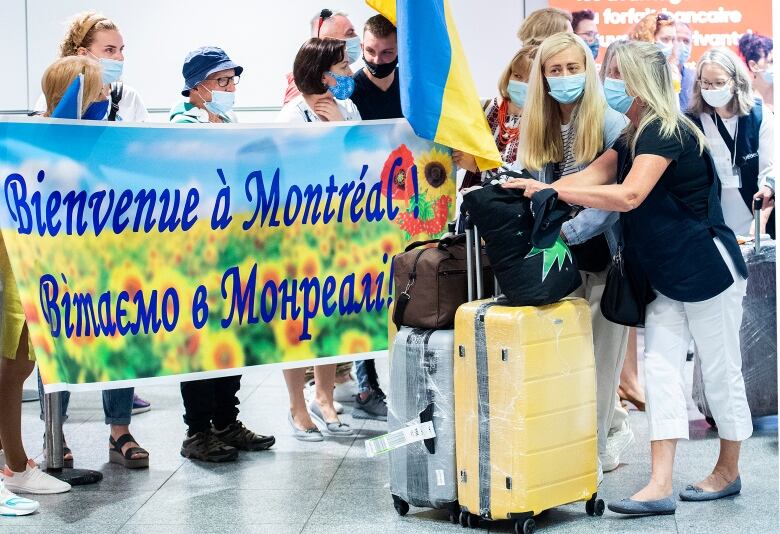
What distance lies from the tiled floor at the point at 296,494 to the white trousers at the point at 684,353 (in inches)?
11.5

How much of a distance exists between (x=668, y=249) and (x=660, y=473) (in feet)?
2.29

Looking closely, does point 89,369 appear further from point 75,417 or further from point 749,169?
point 749,169

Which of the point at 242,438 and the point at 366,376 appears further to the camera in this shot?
the point at 366,376

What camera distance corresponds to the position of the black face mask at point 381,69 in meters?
4.79

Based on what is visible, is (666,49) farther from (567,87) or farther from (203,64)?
(203,64)

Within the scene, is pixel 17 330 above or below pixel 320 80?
below

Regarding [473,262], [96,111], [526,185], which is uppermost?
[96,111]

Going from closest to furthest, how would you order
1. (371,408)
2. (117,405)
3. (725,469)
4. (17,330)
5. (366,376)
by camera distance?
(725,469)
(17,330)
(117,405)
(371,408)
(366,376)

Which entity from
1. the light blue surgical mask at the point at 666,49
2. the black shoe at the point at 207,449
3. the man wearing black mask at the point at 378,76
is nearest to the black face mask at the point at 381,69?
the man wearing black mask at the point at 378,76

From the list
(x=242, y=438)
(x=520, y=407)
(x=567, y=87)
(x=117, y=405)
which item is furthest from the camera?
(x=242, y=438)

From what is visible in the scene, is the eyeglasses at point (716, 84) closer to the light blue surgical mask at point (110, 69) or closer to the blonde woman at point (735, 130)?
the blonde woman at point (735, 130)

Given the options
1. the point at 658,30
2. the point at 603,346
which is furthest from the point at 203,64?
the point at 658,30

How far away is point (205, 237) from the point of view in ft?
13.4

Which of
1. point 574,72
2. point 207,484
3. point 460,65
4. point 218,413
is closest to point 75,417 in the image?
point 218,413
